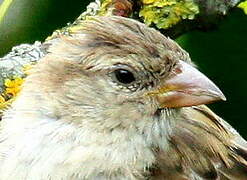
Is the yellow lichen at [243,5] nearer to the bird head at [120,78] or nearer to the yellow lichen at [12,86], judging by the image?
the bird head at [120,78]

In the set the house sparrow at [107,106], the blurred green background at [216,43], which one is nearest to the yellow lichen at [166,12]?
the blurred green background at [216,43]

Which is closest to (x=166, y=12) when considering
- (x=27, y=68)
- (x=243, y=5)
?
(x=243, y=5)

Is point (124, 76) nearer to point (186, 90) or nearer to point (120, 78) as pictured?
point (120, 78)

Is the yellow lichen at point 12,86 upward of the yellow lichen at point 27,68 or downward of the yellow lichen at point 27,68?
downward

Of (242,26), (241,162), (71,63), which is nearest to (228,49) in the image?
(242,26)

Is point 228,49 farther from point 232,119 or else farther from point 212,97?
point 212,97

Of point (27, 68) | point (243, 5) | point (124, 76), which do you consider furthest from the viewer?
point (243, 5)
